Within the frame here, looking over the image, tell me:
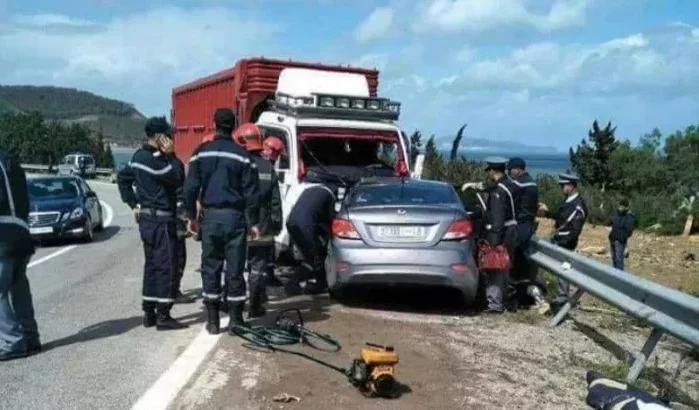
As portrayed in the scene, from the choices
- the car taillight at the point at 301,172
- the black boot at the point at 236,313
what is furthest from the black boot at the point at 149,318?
the car taillight at the point at 301,172

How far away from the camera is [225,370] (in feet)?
21.5

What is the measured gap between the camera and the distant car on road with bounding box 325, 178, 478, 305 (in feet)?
29.2

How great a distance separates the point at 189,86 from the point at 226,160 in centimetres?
1286

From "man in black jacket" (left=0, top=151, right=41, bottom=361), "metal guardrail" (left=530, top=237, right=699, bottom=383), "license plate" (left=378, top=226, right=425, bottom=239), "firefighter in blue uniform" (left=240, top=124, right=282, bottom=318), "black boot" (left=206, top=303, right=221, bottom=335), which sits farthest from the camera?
"license plate" (left=378, top=226, right=425, bottom=239)

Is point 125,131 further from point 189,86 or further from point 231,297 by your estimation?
point 231,297

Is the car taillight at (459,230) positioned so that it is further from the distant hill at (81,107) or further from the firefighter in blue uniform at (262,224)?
the distant hill at (81,107)

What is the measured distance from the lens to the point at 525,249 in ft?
32.6

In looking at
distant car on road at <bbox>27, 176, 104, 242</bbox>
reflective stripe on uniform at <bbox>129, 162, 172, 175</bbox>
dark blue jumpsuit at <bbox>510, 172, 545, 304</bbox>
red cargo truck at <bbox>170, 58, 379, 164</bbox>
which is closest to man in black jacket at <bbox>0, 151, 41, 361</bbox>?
reflective stripe on uniform at <bbox>129, 162, 172, 175</bbox>

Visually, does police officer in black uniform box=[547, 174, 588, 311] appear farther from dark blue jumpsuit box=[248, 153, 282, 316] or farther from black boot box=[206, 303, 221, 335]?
black boot box=[206, 303, 221, 335]

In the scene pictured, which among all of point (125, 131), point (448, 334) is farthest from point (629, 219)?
point (125, 131)

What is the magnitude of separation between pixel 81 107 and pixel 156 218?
13994cm

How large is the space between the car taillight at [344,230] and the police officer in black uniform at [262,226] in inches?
24.5

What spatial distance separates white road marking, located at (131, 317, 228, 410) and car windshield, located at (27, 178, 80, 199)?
11509 millimetres

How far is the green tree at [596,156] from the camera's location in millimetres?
58825
